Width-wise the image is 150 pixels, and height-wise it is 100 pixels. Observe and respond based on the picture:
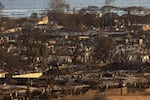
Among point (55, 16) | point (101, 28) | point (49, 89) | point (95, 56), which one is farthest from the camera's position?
point (55, 16)

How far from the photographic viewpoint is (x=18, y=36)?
10.2m

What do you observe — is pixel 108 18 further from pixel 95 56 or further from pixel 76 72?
pixel 76 72

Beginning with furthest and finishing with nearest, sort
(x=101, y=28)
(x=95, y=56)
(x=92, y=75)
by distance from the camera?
(x=101, y=28), (x=95, y=56), (x=92, y=75)

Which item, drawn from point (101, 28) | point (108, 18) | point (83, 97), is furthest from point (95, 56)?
point (108, 18)

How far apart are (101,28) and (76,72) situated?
18.7 feet

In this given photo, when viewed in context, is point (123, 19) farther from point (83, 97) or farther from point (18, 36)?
point (83, 97)

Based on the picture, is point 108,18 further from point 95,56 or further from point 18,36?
point 95,56

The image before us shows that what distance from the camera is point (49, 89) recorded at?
5.59 metres

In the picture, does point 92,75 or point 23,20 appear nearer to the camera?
point 92,75

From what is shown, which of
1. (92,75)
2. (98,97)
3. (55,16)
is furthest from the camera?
(55,16)

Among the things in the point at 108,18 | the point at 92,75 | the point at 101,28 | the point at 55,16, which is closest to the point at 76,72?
the point at 92,75

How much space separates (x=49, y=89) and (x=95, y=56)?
2.48 m

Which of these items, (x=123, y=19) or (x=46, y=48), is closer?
(x=46, y=48)

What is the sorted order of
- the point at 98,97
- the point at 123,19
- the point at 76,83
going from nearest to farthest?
the point at 98,97 → the point at 76,83 → the point at 123,19
